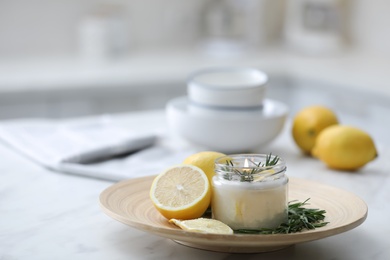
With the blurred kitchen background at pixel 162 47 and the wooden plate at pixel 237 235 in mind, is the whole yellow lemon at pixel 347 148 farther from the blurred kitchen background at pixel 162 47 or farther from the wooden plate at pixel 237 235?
the blurred kitchen background at pixel 162 47

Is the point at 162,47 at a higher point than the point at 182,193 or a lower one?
lower

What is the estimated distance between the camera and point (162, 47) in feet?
12.4

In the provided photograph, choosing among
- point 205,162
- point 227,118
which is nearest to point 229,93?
point 227,118

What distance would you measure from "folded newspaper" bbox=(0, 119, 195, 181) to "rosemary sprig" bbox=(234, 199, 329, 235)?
0.45m

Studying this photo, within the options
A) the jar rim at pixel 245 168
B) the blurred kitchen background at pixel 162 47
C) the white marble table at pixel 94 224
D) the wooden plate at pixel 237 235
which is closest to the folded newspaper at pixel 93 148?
the white marble table at pixel 94 224

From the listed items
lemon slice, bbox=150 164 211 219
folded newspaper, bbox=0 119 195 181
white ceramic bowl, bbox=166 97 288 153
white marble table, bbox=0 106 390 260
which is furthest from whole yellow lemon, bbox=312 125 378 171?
lemon slice, bbox=150 164 211 219

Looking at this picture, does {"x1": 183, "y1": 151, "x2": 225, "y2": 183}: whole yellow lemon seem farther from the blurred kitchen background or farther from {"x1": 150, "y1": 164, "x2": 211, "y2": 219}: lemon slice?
the blurred kitchen background

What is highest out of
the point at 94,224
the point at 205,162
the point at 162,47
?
the point at 205,162

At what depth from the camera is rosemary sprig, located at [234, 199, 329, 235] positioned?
106 cm

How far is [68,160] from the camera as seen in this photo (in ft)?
5.14

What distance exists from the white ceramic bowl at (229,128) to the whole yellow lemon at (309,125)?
0.04 m

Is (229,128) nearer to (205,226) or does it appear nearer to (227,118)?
(227,118)

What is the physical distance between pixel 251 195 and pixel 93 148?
0.65 meters

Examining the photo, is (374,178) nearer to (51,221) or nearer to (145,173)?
(145,173)
